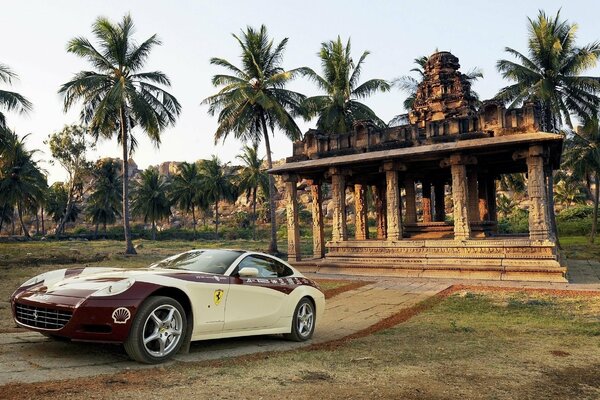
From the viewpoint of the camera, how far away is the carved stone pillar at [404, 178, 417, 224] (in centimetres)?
2214

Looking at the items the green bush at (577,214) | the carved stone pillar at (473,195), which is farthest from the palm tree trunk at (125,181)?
the green bush at (577,214)

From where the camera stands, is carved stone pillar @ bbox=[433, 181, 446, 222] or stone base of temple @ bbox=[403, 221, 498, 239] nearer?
stone base of temple @ bbox=[403, 221, 498, 239]

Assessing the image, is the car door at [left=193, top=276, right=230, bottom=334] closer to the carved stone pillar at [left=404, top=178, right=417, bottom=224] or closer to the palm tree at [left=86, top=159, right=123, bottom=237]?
the carved stone pillar at [left=404, top=178, right=417, bottom=224]

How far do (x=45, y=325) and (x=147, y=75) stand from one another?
25142 millimetres

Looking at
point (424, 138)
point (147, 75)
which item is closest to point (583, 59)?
point (424, 138)

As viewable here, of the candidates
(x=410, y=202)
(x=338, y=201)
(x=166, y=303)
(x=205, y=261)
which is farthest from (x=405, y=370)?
(x=410, y=202)

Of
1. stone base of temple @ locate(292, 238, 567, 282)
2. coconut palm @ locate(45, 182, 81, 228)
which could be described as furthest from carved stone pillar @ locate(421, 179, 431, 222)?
coconut palm @ locate(45, 182, 81, 228)

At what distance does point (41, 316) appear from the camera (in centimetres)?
462

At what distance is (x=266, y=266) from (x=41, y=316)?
111 inches

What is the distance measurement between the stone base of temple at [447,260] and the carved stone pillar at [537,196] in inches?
17.3

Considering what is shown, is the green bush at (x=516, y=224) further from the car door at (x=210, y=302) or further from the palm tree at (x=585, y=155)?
the car door at (x=210, y=302)

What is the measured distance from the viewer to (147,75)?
27.3m

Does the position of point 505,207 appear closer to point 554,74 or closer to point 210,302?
point 554,74

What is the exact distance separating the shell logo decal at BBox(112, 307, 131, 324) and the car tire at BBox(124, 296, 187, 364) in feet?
0.29
